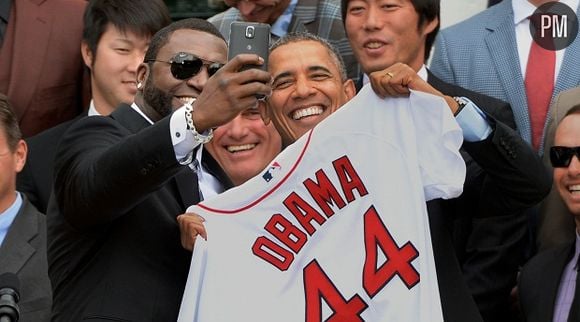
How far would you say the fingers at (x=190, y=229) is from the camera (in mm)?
4680

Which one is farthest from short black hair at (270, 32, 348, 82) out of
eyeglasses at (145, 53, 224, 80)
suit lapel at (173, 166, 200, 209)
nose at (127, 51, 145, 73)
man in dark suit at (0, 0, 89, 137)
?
man in dark suit at (0, 0, 89, 137)

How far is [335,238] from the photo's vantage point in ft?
15.4

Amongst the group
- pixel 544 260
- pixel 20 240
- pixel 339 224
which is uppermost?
pixel 339 224

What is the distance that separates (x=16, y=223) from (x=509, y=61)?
2377 mm

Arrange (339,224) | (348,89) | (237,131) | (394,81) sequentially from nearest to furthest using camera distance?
1. (394,81)
2. (339,224)
3. (348,89)
4. (237,131)

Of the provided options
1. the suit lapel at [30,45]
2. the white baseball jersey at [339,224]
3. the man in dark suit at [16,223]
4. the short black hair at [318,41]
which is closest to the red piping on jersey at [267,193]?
the white baseball jersey at [339,224]

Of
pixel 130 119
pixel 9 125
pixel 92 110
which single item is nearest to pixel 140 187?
pixel 130 119

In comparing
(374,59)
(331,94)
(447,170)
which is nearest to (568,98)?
(374,59)

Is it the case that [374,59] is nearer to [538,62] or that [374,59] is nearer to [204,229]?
[538,62]

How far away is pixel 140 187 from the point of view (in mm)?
4406

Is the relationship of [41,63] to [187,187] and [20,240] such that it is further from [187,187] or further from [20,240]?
[187,187]

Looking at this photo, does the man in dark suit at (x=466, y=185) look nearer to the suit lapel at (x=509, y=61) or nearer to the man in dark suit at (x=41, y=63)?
the suit lapel at (x=509, y=61)

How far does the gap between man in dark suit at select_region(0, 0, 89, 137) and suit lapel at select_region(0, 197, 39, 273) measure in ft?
2.77

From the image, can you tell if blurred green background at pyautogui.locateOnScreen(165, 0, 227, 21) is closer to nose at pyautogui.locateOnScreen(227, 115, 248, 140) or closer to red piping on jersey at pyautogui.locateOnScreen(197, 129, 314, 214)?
nose at pyautogui.locateOnScreen(227, 115, 248, 140)
